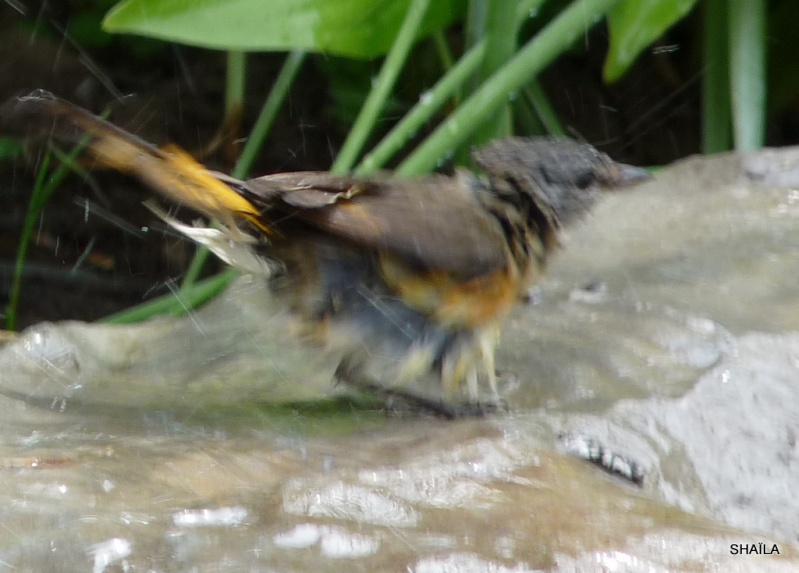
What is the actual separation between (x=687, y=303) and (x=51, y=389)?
4.84 ft

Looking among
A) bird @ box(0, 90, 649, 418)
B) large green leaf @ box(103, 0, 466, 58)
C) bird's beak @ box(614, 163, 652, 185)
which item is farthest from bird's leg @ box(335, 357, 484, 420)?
large green leaf @ box(103, 0, 466, 58)

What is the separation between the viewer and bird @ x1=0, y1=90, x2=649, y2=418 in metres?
2.04

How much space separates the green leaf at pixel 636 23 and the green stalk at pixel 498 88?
415 mm

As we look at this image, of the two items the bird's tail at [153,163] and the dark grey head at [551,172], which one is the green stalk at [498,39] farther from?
the bird's tail at [153,163]

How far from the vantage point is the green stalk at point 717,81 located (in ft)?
13.0

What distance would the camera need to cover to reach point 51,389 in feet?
7.66

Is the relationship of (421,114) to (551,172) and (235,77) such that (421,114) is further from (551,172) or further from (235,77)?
(235,77)

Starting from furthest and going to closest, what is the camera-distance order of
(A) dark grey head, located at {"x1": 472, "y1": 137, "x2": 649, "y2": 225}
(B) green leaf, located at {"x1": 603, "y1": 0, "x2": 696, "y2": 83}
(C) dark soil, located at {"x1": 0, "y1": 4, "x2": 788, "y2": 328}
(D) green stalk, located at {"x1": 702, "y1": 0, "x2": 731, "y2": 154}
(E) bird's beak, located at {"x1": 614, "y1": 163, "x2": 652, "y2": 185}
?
(C) dark soil, located at {"x1": 0, "y1": 4, "x2": 788, "y2": 328}, (D) green stalk, located at {"x1": 702, "y1": 0, "x2": 731, "y2": 154}, (B) green leaf, located at {"x1": 603, "y1": 0, "x2": 696, "y2": 83}, (E) bird's beak, located at {"x1": 614, "y1": 163, "x2": 652, "y2": 185}, (A) dark grey head, located at {"x1": 472, "y1": 137, "x2": 649, "y2": 225}

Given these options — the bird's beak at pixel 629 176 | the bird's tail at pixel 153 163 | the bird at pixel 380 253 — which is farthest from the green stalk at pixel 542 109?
the bird's tail at pixel 153 163

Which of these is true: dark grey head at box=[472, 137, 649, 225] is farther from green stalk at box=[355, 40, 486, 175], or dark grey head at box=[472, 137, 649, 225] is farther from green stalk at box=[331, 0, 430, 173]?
green stalk at box=[331, 0, 430, 173]

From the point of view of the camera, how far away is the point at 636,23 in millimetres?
3434

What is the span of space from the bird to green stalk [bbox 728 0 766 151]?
4.20 feet

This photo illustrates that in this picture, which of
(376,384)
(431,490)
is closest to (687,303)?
(376,384)

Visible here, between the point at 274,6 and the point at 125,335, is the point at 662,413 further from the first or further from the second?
the point at 274,6
